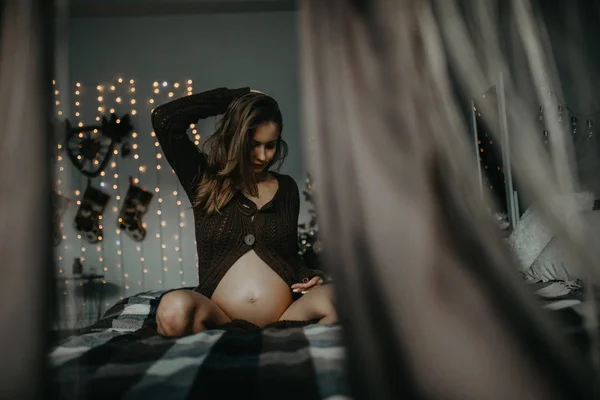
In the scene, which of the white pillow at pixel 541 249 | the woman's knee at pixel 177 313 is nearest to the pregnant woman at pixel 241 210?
the woman's knee at pixel 177 313

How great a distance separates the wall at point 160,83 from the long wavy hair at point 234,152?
2450 millimetres

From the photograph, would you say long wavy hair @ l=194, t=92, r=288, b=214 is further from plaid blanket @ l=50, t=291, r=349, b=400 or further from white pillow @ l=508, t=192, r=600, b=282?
white pillow @ l=508, t=192, r=600, b=282

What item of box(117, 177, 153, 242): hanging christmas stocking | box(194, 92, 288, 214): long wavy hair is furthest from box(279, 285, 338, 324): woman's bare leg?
box(117, 177, 153, 242): hanging christmas stocking

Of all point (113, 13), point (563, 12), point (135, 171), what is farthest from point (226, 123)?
point (113, 13)

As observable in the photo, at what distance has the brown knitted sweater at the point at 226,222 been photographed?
1.79 metres

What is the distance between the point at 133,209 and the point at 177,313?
3.02m

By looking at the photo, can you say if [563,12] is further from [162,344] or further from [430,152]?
[162,344]

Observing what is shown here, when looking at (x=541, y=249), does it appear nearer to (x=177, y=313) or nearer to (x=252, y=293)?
(x=252, y=293)

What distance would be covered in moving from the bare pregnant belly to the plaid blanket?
295 millimetres

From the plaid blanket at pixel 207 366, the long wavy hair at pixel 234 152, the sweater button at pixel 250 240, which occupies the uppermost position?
the long wavy hair at pixel 234 152

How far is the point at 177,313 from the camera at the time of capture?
4.91 ft

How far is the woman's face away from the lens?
1.88 meters

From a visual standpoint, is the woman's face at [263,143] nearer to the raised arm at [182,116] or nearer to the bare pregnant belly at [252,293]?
the raised arm at [182,116]

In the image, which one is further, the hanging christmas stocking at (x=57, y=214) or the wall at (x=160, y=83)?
the wall at (x=160, y=83)
